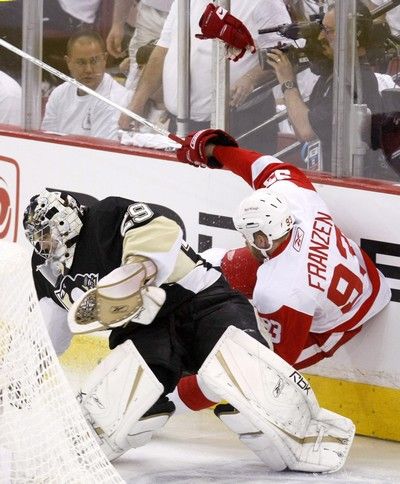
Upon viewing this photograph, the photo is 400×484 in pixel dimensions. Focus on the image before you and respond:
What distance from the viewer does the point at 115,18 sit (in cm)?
535

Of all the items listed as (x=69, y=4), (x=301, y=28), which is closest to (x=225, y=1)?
(x=301, y=28)

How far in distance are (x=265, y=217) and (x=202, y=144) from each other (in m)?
0.50

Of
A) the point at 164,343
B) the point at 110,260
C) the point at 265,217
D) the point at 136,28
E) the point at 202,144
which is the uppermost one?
the point at 136,28

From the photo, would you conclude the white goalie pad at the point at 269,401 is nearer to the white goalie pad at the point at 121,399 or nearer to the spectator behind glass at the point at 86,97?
the white goalie pad at the point at 121,399

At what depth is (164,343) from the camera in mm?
4367

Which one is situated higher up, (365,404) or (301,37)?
(301,37)

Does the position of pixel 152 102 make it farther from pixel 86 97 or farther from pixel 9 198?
pixel 9 198

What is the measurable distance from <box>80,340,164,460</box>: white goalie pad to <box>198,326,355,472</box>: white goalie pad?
0.16m

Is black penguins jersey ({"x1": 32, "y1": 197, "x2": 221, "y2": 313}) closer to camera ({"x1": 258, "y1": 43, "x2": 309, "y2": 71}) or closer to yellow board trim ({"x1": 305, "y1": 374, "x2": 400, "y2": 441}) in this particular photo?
yellow board trim ({"x1": 305, "y1": 374, "x2": 400, "y2": 441})

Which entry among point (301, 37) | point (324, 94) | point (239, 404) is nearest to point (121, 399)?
point (239, 404)

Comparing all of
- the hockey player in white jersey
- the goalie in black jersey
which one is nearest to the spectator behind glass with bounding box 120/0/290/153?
the hockey player in white jersey

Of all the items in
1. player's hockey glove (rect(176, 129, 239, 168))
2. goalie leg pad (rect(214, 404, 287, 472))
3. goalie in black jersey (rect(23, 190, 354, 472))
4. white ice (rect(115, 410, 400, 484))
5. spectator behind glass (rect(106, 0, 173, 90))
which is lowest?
white ice (rect(115, 410, 400, 484))

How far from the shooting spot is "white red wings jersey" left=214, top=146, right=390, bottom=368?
176 inches

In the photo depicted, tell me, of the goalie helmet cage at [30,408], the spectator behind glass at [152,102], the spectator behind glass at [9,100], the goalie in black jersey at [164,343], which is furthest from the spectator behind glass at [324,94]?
the goalie helmet cage at [30,408]
